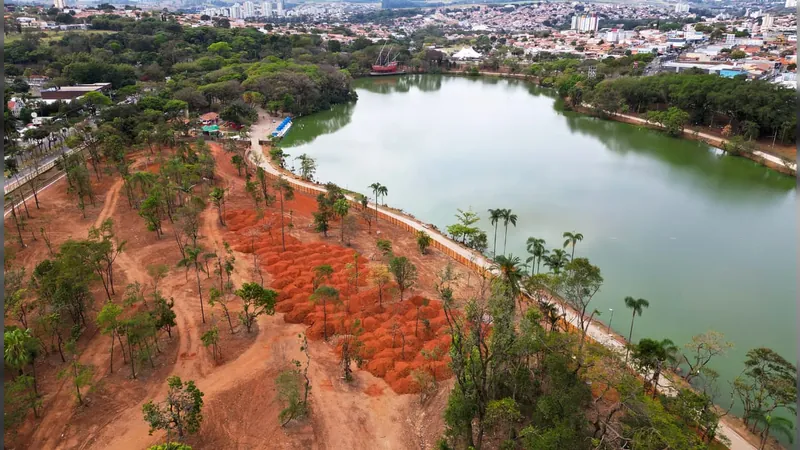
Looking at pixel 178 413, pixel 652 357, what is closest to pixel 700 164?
pixel 652 357

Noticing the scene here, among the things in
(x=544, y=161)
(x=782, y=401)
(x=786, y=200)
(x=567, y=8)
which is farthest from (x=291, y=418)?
(x=567, y=8)

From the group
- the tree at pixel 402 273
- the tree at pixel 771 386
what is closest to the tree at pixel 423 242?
the tree at pixel 402 273

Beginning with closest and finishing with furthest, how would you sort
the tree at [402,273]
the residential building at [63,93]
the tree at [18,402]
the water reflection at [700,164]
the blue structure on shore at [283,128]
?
1. the tree at [18,402]
2. the tree at [402,273]
3. the water reflection at [700,164]
4. the blue structure on shore at [283,128]
5. the residential building at [63,93]

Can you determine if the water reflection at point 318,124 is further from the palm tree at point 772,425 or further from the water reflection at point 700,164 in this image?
the palm tree at point 772,425

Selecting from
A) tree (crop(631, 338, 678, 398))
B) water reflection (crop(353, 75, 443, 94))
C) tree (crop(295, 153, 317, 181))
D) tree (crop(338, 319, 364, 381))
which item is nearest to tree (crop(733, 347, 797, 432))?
tree (crop(631, 338, 678, 398))

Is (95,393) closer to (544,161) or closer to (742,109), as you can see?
(544,161)
